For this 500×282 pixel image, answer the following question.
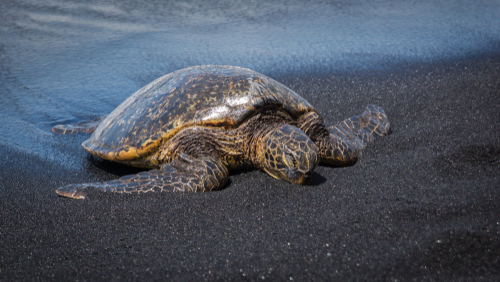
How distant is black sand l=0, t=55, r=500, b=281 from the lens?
194 cm

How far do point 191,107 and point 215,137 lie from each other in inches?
13.8

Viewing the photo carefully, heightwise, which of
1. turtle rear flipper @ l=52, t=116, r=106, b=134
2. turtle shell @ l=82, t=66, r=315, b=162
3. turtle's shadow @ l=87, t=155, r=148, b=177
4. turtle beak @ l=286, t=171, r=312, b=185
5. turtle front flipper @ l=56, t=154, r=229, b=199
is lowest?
turtle's shadow @ l=87, t=155, r=148, b=177

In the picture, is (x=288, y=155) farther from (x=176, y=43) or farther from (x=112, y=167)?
(x=176, y=43)

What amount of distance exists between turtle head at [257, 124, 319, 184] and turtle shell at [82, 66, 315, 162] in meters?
0.32

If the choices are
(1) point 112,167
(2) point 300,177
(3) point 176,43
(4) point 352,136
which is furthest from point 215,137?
(3) point 176,43

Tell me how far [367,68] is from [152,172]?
416 centimetres

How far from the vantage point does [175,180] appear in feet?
9.80

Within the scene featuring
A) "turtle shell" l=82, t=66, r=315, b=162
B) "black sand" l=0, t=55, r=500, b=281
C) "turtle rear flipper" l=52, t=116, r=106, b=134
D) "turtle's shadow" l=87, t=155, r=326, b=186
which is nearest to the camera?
"black sand" l=0, t=55, r=500, b=281

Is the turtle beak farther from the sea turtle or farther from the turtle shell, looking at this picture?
the turtle shell

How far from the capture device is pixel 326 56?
6.56 metres

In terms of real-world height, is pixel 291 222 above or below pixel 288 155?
below

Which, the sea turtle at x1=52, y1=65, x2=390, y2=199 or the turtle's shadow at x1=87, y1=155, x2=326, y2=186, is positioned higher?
the sea turtle at x1=52, y1=65, x2=390, y2=199

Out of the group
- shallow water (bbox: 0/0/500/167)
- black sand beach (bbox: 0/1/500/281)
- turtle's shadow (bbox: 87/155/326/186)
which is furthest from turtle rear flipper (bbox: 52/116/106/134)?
turtle's shadow (bbox: 87/155/326/186)

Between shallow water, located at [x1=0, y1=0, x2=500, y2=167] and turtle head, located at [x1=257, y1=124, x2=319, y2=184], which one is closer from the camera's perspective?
turtle head, located at [x1=257, y1=124, x2=319, y2=184]
